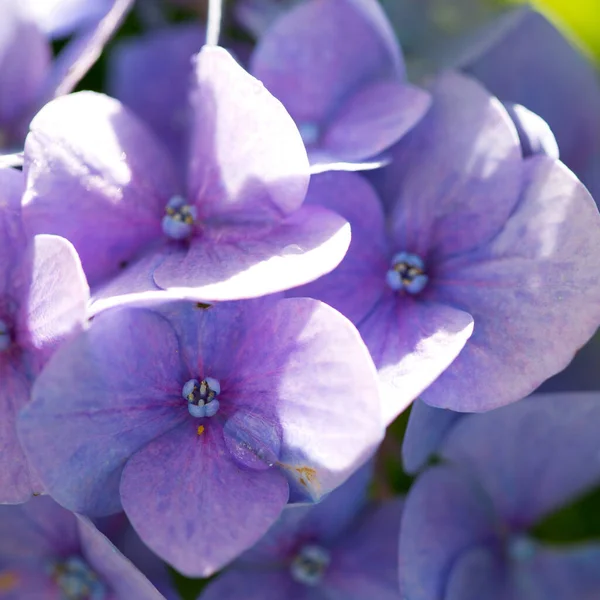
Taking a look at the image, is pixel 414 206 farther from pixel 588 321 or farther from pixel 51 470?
pixel 51 470

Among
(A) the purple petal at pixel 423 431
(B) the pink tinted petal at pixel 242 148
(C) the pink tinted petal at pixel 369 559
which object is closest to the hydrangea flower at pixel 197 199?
(B) the pink tinted petal at pixel 242 148

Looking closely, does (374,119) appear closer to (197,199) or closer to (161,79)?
(197,199)

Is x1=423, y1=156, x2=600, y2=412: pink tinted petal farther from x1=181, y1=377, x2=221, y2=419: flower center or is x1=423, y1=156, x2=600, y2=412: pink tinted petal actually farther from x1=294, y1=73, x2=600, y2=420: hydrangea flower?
x1=181, y1=377, x2=221, y2=419: flower center

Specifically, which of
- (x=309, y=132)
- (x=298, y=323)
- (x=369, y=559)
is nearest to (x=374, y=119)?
(x=309, y=132)

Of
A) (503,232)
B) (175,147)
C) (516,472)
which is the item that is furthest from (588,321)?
(175,147)

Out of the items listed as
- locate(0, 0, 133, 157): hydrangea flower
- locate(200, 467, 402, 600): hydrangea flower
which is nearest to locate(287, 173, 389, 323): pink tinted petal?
locate(200, 467, 402, 600): hydrangea flower

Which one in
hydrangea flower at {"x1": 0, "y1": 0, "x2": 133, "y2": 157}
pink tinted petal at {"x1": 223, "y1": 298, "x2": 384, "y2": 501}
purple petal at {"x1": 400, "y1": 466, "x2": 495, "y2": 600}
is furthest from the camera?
hydrangea flower at {"x1": 0, "y1": 0, "x2": 133, "y2": 157}
